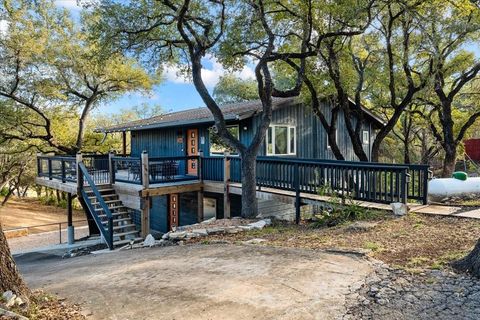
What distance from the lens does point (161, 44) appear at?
11258mm

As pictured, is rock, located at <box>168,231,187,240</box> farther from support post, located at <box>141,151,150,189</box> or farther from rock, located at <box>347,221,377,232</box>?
support post, located at <box>141,151,150,189</box>

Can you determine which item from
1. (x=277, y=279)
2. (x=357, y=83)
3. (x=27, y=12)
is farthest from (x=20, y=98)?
(x=277, y=279)

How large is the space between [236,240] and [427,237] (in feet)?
11.4

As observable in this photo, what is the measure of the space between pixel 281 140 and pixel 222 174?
121 inches

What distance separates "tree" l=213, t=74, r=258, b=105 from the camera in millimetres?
33094

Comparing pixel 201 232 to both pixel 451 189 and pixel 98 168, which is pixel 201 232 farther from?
pixel 98 168

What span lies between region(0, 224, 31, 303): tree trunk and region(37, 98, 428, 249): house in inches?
275

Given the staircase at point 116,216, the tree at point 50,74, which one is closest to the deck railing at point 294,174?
the staircase at point 116,216

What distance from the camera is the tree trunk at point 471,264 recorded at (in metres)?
3.96

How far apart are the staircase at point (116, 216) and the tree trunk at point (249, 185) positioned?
146 inches

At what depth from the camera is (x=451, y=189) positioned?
28.7 ft

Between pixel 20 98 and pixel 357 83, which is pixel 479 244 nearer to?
pixel 357 83

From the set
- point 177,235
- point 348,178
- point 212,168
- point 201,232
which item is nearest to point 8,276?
point 177,235

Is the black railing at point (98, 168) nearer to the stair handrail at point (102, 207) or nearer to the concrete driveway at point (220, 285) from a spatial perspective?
the stair handrail at point (102, 207)
